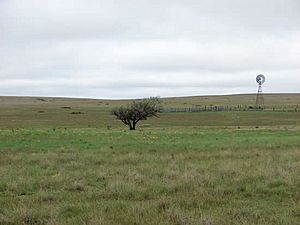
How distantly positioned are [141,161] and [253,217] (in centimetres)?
1125

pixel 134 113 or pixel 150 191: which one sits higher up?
pixel 134 113

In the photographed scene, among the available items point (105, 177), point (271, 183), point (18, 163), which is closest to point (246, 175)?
point (271, 183)

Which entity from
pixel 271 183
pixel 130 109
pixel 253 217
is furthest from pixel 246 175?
pixel 130 109

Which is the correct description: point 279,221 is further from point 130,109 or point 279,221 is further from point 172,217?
point 130,109

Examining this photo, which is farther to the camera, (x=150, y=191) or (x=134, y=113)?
(x=134, y=113)

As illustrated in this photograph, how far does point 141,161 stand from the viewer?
20.7 m

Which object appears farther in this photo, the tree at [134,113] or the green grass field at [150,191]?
the tree at [134,113]

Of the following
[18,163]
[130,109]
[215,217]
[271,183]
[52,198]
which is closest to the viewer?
[215,217]

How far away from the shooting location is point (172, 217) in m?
9.52

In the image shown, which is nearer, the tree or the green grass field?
the green grass field

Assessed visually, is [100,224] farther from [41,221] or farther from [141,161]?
[141,161]

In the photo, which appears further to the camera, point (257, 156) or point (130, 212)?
point (257, 156)

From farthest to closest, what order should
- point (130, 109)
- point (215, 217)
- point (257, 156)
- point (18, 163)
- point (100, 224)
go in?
point (130, 109)
point (257, 156)
point (18, 163)
point (215, 217)
point (100, 224)

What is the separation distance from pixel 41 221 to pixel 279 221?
436 cm
